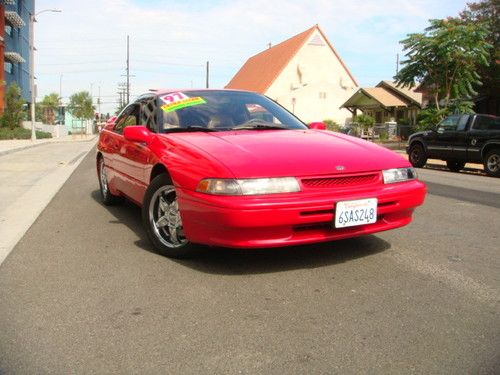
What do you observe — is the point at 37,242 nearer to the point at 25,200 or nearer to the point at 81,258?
the point at 81,258

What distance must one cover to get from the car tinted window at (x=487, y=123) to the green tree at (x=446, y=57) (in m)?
8.52

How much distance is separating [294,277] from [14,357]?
74.2 inches

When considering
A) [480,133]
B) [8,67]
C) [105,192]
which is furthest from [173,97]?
[8,67]

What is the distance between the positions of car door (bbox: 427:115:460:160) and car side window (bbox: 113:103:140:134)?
33.9 feet

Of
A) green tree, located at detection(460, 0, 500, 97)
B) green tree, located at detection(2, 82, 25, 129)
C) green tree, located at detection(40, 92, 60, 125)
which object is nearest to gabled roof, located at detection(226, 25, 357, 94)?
green tree, located at detection(2, 82, 25, 129)

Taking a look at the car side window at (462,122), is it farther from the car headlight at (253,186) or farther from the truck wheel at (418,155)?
the car headlight at (253,186)

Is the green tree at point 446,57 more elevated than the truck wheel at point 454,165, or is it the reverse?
the green tree at point 446,57

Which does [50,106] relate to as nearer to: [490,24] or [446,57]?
[490,24]

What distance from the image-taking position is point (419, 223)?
19.1 ft

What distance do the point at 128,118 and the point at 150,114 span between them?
0.87 metres

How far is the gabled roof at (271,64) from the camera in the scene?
53.2 meters

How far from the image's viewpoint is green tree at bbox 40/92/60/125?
72.4m

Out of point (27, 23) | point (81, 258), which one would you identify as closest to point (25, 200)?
point (81, 258)

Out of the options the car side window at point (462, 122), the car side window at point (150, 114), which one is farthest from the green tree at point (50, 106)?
the car side window at point (150, 114)
